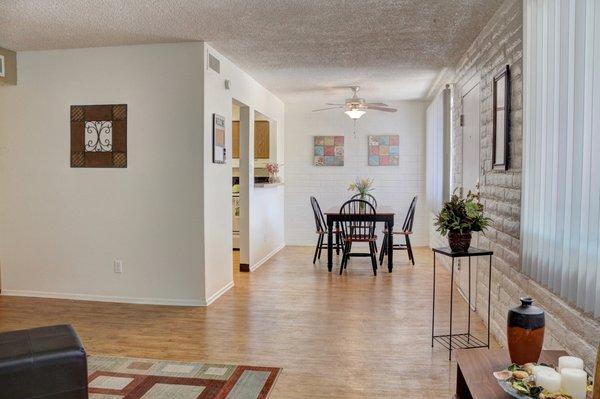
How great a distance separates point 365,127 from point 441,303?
4406mm

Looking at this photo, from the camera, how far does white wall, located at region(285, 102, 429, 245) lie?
847 cm

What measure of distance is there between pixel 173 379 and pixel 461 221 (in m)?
2.11


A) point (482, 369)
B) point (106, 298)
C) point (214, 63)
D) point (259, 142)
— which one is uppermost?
point (214, 63)

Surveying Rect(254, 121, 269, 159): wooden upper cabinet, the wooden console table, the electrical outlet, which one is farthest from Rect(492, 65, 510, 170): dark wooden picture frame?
Rect(254, 121, 269, 159): wooden upper cabinet

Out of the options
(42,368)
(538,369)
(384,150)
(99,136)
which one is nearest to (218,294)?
(99,136)

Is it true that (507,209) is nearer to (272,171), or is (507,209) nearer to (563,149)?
(563,149)

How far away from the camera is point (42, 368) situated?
2213 millimetres

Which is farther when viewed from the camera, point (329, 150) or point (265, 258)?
point (329, 150)

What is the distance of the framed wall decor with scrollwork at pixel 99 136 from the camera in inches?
190

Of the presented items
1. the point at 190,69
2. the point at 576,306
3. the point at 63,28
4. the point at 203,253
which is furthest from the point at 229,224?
the point at 576,306

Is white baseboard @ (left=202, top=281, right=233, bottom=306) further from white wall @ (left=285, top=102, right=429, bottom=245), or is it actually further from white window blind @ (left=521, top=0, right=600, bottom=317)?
white wall @ (left=285, top=102, right=429, bottom=245)

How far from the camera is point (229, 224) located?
5441 millimetres

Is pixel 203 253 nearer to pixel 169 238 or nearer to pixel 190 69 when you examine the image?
pixel 169 238

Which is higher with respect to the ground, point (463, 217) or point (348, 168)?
point (348, 168)
